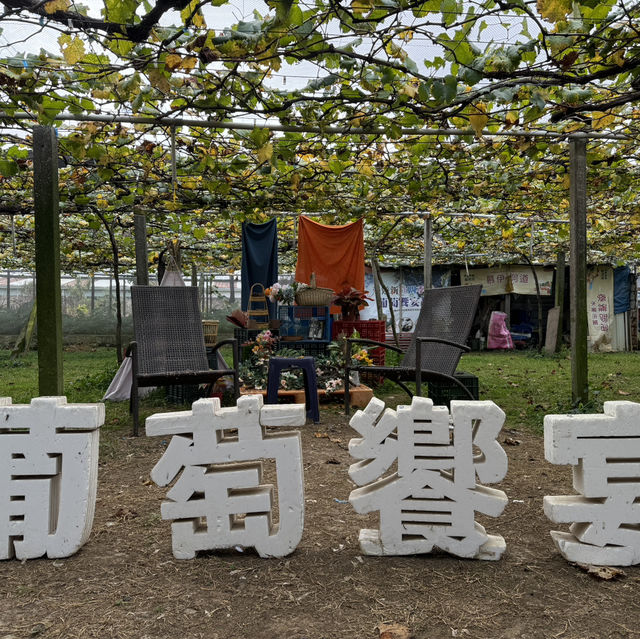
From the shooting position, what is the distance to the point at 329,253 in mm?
6980

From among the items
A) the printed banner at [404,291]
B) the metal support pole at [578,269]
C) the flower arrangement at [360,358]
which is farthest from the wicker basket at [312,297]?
the printed banner at [404,291]

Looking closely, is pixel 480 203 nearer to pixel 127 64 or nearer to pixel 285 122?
pixel 285 122

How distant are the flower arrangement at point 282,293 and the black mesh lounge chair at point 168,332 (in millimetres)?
1670

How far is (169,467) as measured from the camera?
1948 millimetres

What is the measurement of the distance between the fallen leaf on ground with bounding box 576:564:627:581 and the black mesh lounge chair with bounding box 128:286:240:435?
265cm

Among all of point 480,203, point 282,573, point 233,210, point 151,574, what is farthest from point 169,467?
point 480,203

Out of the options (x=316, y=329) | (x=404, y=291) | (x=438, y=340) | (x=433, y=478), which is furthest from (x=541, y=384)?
(x=404, y=291)

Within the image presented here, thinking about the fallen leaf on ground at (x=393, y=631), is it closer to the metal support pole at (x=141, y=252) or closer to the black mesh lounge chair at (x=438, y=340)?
the black mesh lounge chair at (x=438, y=340)

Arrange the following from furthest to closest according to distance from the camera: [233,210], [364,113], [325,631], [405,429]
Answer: [233,210] → [364,113] → [405,429] → [325,631]

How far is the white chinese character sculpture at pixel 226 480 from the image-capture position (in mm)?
1943

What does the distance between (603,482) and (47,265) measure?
10.2 ft

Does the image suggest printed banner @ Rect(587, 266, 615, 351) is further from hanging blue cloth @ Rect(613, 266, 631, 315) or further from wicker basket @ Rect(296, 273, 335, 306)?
wicker basket @ Rect(296, 273, 335, 306)

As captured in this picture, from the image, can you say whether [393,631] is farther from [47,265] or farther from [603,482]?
[47,265]

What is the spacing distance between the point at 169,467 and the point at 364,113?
2.72 m
